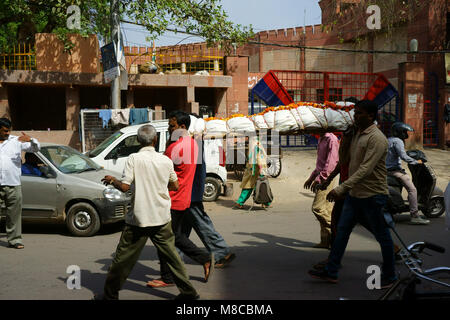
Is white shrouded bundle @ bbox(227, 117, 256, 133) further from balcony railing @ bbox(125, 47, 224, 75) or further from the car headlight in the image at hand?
balcony railing @ bbox(125, 47, 224, 75)

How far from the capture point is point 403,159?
7.62 meters

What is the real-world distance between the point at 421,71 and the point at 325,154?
39.5 feet

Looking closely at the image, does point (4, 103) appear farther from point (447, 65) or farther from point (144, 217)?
point (447, 65)

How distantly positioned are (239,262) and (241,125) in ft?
10.5

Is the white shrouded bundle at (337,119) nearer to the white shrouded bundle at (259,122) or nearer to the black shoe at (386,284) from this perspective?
the white shrouded bundle at (259,122)

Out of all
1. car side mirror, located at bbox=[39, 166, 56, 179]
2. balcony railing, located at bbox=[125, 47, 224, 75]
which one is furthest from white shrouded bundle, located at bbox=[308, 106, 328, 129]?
balcony railing, located at bbox=[125, 47, 224, 75]

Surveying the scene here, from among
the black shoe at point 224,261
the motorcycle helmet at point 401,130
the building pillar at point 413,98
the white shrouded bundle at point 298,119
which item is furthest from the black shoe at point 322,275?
the building pillar at point 413,98

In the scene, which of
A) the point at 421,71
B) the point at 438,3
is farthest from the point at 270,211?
the point at 438,3

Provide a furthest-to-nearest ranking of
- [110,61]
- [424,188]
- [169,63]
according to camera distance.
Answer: [169,63] < [110,61] < [424,188]

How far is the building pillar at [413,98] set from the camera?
15.8 metres

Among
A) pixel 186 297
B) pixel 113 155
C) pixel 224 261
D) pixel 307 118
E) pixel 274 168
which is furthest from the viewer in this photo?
pixel 274 168

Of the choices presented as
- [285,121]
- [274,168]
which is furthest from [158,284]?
[274,168]

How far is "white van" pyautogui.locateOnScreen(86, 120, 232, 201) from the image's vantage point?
9.15 metres

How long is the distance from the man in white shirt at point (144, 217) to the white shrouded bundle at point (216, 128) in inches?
166
